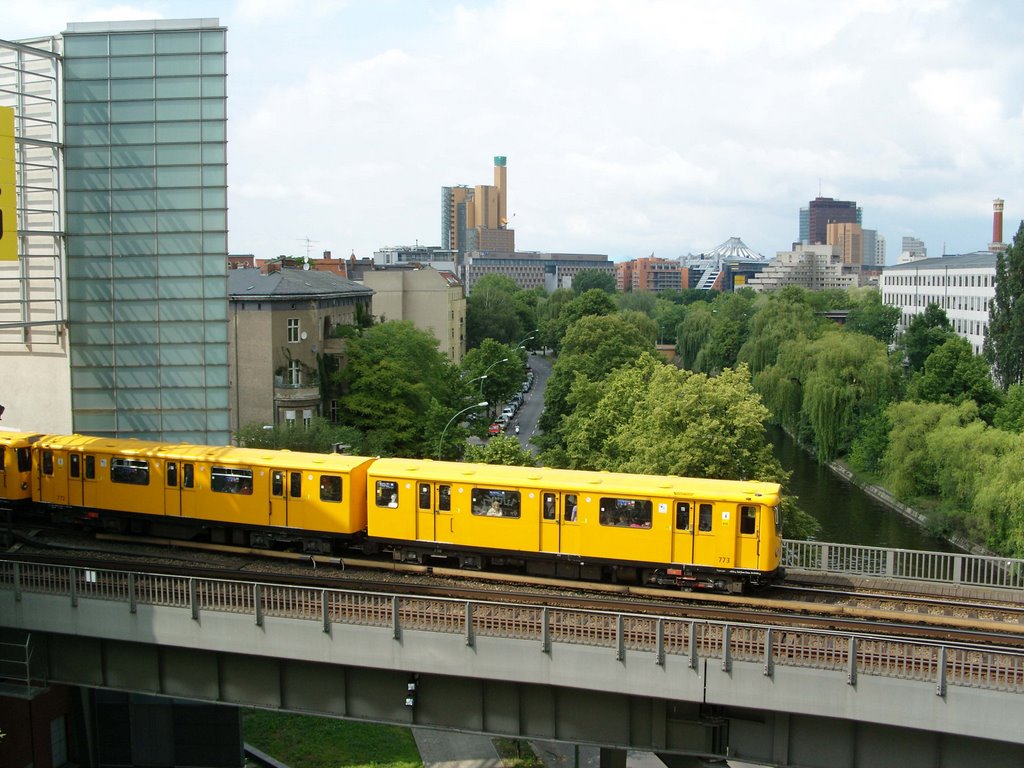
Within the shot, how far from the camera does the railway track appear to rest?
1836cm

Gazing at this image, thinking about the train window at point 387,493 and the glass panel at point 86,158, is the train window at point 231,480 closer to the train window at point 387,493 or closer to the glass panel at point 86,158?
the train window at point 387,493

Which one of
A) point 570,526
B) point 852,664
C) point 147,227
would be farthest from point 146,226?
point 852,664

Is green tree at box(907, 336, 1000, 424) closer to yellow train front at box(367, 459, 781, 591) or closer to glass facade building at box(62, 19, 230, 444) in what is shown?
yellow train front at box(367, 459, 781, 591)

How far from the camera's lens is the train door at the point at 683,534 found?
20750 millimetres

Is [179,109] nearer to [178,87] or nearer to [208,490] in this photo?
[178,87]

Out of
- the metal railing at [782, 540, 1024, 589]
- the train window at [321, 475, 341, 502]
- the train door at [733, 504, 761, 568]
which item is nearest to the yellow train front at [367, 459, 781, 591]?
the train door at [733, 504, 761, 568]

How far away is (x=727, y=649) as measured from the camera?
15.8 meters

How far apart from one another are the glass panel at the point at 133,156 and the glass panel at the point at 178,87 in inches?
68.1

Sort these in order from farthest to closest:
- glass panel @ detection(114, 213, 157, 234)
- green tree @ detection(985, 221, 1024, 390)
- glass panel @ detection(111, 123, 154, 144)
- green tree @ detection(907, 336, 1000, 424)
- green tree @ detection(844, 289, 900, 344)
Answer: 1. green tree @ detection(844, 289, 900, 344)
2. green tree @ detection(985, 221, 1024, 390)
3. green tree @ detection(907, 336, 1000, 424)
4. glass panel @ detection(114, 213, 157, 234)
5. glass panel @ detection(111, 123, 154, 144)

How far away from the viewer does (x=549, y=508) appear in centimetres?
2167

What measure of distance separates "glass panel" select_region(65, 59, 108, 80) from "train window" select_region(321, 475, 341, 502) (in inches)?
676

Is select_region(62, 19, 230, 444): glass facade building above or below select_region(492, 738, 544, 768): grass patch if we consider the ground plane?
above

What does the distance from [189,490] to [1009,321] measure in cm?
5584

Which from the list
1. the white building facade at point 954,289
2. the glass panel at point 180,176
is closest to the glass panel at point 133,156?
the glass panel at point 180,176
